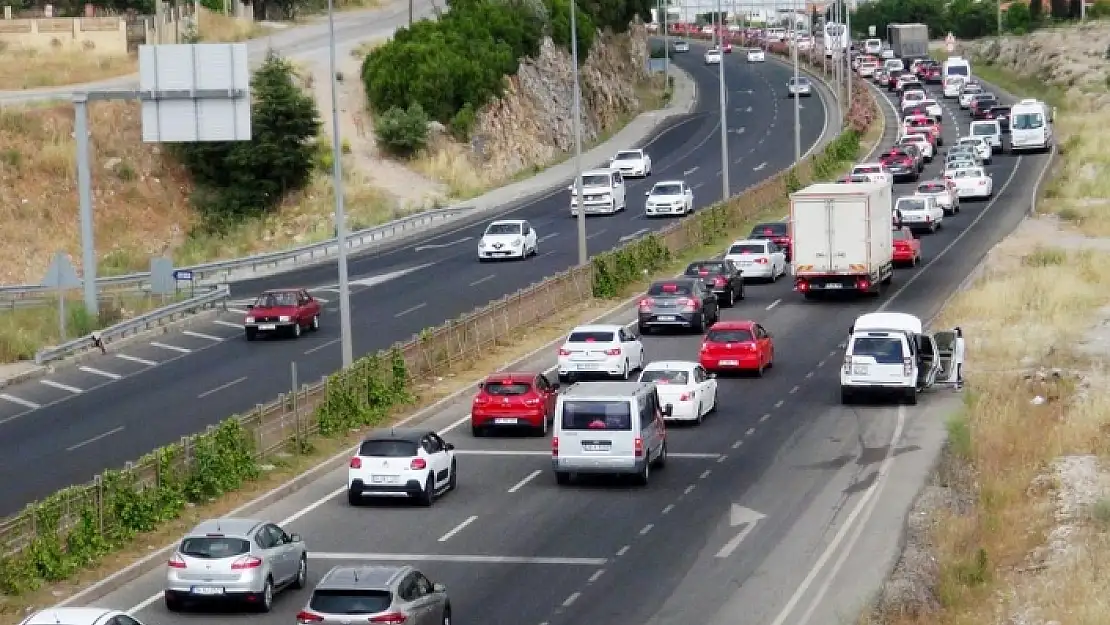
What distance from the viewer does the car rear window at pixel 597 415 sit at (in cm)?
3484

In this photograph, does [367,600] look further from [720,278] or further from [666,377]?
[720,278]

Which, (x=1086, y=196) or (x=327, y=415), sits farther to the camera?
(x=1086, y=196)

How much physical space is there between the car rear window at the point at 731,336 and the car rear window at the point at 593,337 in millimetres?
2597

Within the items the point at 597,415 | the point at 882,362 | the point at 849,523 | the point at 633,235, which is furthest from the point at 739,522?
the point at 633,235

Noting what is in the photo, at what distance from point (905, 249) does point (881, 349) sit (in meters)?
22.7

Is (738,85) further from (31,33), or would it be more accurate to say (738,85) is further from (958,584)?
(958,584)

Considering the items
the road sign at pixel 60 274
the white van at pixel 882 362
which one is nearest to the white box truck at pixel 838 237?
the white van at pixel 882 362

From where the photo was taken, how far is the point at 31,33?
100062 mm

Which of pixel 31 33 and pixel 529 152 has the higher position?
pixel 31 33

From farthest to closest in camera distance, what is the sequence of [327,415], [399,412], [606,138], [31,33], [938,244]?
[606,138] < [31,33] < [938,244] < [399,412] < [327,415]

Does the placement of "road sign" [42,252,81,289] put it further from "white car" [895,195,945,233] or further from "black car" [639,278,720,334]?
"white car" [895,195,945,233]

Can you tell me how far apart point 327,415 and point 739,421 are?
29.1 feet

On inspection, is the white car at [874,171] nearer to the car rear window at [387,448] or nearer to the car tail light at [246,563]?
the car rear window at [387,448]

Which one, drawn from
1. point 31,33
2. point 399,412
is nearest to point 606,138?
point 31,33
